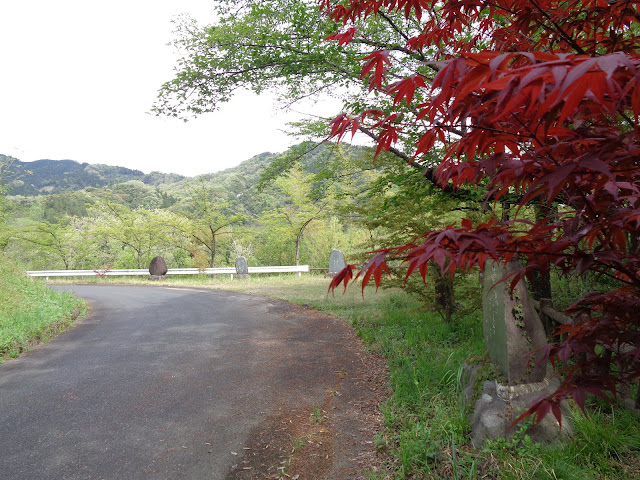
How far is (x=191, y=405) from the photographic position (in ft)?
12.9

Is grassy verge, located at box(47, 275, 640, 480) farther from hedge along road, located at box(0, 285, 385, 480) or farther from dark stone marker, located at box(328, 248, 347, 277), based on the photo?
dark stone marker, located at box(328, 248, 347, 277)

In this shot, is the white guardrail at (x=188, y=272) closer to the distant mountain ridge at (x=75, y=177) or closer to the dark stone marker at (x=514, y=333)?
the dark stone marker at (x=514, y=333)

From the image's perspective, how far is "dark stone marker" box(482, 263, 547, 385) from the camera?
3.03 m

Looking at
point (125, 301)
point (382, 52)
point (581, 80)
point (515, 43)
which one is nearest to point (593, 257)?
point (581, 80)

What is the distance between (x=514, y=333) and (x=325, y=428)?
179 centimetres

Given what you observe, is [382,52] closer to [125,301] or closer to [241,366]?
[241,366]

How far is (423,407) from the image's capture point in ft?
11.7

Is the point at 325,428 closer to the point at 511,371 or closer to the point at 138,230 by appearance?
the point at 511,371

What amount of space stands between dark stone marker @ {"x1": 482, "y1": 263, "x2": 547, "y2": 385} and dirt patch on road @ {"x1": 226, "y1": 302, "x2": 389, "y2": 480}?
3.97ft

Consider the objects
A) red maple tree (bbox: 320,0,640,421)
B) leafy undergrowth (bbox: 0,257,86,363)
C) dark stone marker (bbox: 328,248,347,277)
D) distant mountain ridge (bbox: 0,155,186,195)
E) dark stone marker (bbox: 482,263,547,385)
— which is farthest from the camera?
distant mountain ridge (bbox: 0,155,186,195)

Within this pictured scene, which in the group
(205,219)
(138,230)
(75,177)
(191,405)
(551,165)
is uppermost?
(75,177)

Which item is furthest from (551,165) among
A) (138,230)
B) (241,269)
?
(138,230)

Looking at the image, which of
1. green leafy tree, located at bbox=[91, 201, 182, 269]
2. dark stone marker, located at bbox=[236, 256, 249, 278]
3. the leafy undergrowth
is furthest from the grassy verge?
green leafy tree, located at bbox=[91, 201, 182, 269]

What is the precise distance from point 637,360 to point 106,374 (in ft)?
17.5
